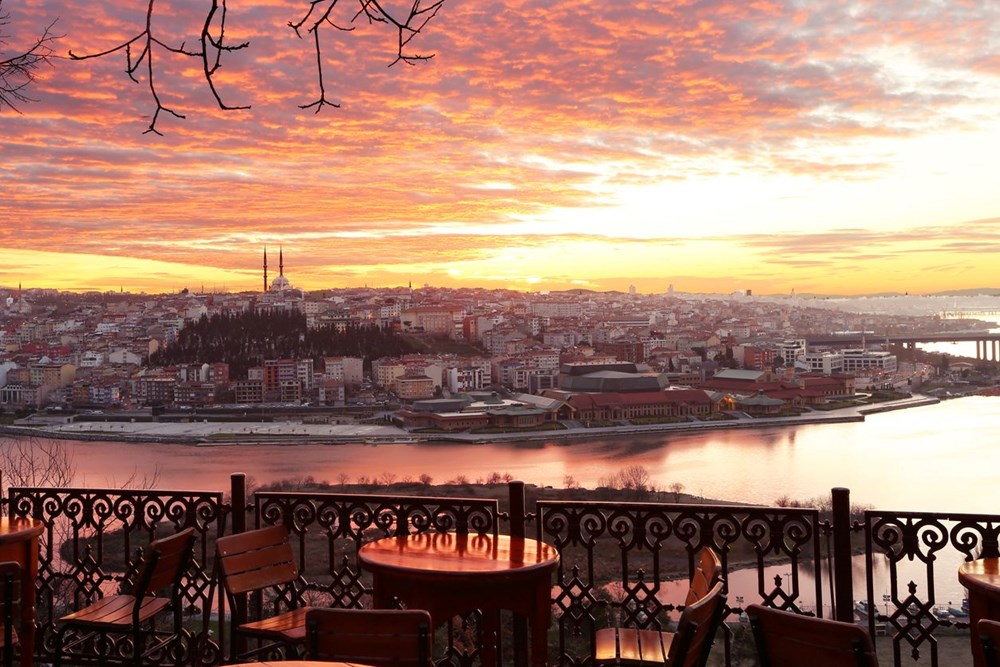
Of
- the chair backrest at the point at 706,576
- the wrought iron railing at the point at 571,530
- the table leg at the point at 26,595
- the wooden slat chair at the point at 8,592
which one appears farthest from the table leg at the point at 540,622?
the table leg at the point at 26,595

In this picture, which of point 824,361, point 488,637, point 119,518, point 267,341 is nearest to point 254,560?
point 488,637

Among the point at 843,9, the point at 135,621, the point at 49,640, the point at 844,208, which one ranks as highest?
the point at 843,9

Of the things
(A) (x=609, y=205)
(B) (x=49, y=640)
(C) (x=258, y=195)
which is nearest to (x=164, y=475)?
(C) (x=258, y=195)

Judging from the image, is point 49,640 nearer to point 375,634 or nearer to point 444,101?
point 375,634

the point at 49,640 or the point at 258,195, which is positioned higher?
the point at 258,195

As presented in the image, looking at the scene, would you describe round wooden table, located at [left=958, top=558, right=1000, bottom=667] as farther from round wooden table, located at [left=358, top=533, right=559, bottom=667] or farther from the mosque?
the mosque

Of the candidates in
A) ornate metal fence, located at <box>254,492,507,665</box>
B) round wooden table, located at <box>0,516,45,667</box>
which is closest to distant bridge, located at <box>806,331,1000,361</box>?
ornate metal fence, located at <box>254,492,507,665</box>

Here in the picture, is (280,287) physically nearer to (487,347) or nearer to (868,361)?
(487,347)
